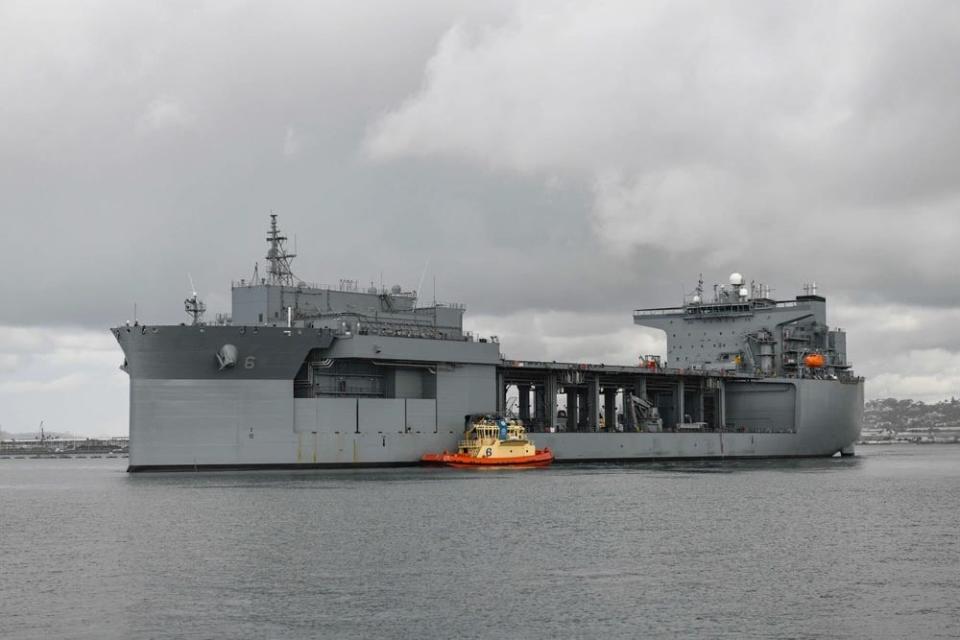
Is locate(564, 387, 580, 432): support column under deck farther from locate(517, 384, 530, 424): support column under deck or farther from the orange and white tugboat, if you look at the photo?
the orange and white tugboat

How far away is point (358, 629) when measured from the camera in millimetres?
21828

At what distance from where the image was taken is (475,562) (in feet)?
96.1

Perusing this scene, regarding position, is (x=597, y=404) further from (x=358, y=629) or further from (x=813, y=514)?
(x=358, y=629)

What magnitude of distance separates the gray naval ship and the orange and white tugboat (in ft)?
2.25

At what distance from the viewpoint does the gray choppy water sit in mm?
22516

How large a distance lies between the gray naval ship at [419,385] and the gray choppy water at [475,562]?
569cm

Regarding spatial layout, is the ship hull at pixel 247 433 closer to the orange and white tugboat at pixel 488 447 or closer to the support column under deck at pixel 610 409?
the orange and white tugboat at pixel 488 447

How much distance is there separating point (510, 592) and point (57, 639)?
8947mm

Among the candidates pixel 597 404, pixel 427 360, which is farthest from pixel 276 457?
pixel 597 404

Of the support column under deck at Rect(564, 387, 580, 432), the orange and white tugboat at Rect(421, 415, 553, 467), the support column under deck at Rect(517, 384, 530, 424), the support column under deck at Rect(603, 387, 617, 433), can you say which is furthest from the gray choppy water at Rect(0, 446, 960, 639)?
the support column under deck at Rect(603, 387, 617, 433)

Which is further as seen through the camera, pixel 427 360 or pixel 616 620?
pixel 427 360

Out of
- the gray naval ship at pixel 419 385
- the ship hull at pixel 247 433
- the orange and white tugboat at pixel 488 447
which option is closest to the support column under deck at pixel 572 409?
the gray naval ship at pixel 419 385

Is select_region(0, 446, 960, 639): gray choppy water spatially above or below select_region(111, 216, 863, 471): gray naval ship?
below

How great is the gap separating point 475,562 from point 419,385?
3321 cm
